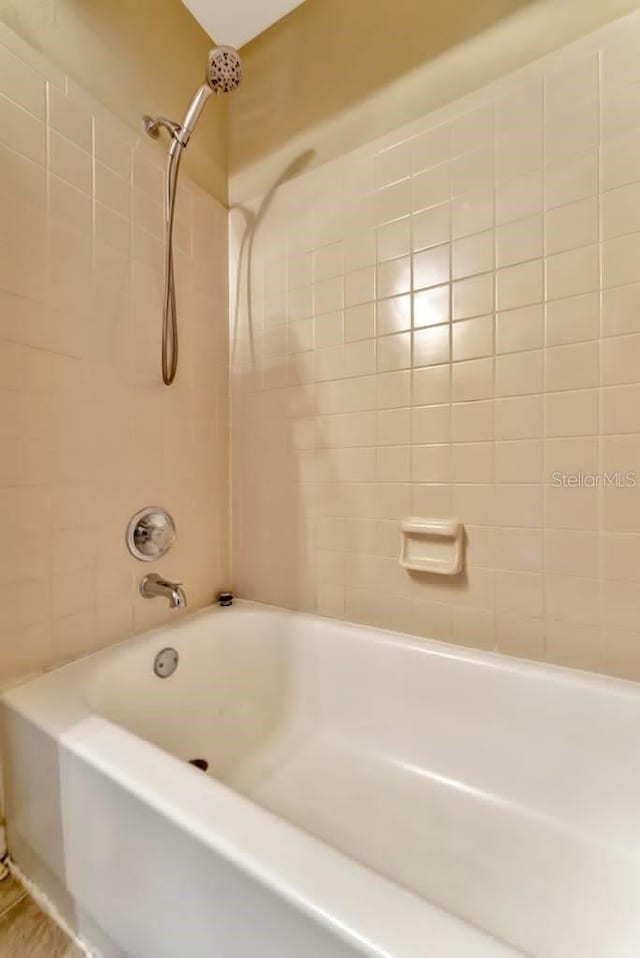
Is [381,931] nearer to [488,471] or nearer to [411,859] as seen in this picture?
[411,859]

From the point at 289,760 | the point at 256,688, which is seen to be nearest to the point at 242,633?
the point at 256,688

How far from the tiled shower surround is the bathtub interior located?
0.11 m

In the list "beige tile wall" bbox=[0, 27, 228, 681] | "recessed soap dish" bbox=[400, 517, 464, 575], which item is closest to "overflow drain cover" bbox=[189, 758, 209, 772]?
"beige tile wall" bbox=[0, 27, 228, 681]

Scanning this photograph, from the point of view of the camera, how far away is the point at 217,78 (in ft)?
3.14

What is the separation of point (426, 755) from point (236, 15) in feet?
7.05

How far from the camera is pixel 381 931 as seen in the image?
0.37m

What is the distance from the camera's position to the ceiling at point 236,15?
1183mm

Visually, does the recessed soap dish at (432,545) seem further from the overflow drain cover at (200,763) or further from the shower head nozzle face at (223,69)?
the shower head nozzle face at (223,69)

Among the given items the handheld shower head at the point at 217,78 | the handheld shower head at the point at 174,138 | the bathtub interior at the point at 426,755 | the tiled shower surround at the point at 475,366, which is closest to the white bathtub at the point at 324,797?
the bathtub interior at the point at 426,755

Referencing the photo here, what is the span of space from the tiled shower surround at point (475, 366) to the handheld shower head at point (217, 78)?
0.29 metres

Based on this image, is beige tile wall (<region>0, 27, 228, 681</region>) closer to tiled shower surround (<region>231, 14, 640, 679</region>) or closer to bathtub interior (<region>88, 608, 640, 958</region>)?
bathtub interior (<region>88, 608, 640, 958</region>)

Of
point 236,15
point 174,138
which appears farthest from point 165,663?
point 236,15

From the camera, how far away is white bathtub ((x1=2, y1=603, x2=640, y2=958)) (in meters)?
0.44

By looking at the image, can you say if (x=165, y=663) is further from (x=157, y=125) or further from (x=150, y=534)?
(x=157, y=125)
